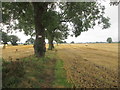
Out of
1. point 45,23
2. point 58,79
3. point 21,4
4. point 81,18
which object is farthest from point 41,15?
point 58,79

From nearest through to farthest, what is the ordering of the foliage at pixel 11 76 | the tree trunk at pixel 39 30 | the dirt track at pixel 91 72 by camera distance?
1. the foliage at pixel 11 76
2. the dirt track at pixel 91 72
3. the tree trunk at pixel 39 30

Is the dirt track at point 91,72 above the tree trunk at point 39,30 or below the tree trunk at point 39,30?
below

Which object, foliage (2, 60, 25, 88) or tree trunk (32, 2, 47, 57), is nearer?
foliage (2, 60, 25, 88)

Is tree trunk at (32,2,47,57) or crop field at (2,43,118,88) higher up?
tree trunk at (32,2,47,57)

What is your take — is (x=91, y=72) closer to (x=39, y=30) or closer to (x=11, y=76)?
(x=11, y=76)

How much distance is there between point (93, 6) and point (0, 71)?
57.3 feet

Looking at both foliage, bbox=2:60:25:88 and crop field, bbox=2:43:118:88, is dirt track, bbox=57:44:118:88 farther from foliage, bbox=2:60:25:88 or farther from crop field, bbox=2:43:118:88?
foliage, bbox=2:60:25:88

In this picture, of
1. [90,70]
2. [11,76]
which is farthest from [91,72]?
[11,76]

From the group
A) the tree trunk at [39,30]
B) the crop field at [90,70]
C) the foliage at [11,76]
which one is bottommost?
the crop field at [90,70]

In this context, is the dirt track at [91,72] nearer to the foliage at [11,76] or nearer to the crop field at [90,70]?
the crop field at [90,70]

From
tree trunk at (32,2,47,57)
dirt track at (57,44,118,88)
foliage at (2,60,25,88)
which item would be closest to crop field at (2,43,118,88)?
dirt track at (57,44,118,88)

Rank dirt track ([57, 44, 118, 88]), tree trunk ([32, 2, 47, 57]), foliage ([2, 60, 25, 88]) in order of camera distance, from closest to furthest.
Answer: foliage ([2, 60, 25, 88]) → dirt track ([57, 44, 118, 88]) → tree trunk ([32, 2, 47, 57])

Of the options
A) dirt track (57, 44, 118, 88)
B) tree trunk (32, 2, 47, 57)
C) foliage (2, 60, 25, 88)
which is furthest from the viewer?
tree trunk (32, 2, 47, 57)

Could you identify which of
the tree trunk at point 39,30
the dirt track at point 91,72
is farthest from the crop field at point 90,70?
the tree trunk at point 39,30
